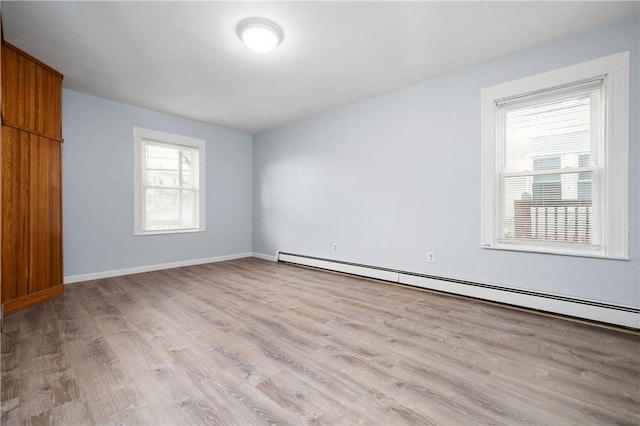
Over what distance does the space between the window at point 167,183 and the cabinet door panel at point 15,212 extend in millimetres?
1564

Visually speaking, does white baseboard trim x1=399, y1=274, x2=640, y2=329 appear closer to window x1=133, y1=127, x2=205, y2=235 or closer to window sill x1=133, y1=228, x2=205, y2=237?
window sill x1=133, y1=228, x2=205, y2=237

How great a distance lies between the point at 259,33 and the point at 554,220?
10.9ft

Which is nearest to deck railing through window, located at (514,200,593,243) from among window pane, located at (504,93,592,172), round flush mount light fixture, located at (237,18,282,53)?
window pane, located at (504,93,592,172)

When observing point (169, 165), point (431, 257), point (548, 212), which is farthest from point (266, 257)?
point (548, 212)

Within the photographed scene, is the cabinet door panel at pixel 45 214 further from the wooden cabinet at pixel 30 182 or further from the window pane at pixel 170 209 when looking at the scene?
the window pane at pixel 170 209

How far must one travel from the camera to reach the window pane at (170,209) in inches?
190

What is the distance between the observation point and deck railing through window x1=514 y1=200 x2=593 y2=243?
2646 millimetres

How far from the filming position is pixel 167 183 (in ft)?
16.4

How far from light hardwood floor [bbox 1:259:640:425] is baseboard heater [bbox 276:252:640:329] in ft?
0.53

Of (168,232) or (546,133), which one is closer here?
(546,133)

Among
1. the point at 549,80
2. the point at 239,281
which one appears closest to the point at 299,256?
the point at 239,281

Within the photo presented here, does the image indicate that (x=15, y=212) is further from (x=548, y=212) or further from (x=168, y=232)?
(x=548, y=212)

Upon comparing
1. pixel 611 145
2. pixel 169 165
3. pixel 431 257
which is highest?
pixel 169 165

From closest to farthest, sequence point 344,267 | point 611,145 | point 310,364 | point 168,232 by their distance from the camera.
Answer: point 310,364
point 611,145
point 344,267
point 168,232
